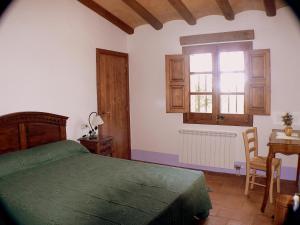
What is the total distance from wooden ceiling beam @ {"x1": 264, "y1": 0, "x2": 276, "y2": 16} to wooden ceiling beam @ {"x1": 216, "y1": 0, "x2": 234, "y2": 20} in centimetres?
48

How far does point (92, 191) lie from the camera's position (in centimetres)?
237

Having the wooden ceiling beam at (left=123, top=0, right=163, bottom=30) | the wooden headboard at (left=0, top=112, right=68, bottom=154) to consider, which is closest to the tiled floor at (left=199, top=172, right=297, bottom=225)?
the wooden headboard at (left=0, top=112, right=68, bottom=154)

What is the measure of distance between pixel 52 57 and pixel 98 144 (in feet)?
4.44

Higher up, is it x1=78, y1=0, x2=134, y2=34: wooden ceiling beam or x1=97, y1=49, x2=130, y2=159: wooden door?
x1=78, y1=0, x2=134, y2=34: wooden ceiling beam

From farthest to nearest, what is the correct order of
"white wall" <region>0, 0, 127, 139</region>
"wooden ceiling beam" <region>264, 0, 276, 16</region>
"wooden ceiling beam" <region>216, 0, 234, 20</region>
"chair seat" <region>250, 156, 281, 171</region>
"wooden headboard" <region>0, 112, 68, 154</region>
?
"wooden ceiling beam" <region>216, 0, 234, 20</region>
"wooden ceiling beam" <region>264, 0, 276, 16</region>
"chair seat" <region>250, 156, 281, 171</region>
"white wall" <region>0, 0, 127, 139</region>
"wooden headboard" <region>0, 112, 68, 154</region>

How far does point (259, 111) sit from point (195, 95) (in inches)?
43.2

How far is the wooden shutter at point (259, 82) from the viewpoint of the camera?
4.09 m

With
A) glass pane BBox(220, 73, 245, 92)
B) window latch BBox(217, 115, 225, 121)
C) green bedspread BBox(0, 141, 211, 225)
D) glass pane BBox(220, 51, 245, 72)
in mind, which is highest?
glass pane BBox(220, 51, 245, 72)

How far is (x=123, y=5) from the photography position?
4.36 metres

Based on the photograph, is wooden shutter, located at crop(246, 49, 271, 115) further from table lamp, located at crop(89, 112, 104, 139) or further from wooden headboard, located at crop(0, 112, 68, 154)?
wooden headboard, located at crop(0, 112, 68, 154)

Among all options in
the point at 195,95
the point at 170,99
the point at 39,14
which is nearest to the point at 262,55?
the point at 195,95

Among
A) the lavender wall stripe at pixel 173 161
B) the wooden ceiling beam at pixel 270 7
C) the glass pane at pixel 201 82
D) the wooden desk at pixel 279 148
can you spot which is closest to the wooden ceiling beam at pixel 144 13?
the glass pane at pixel 201 82

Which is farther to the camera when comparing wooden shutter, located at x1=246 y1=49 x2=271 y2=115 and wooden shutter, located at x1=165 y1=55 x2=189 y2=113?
wooden shutter, located at x1=165 y1=55 x2=189 y2=113

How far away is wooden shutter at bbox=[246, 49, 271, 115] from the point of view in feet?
13.4
